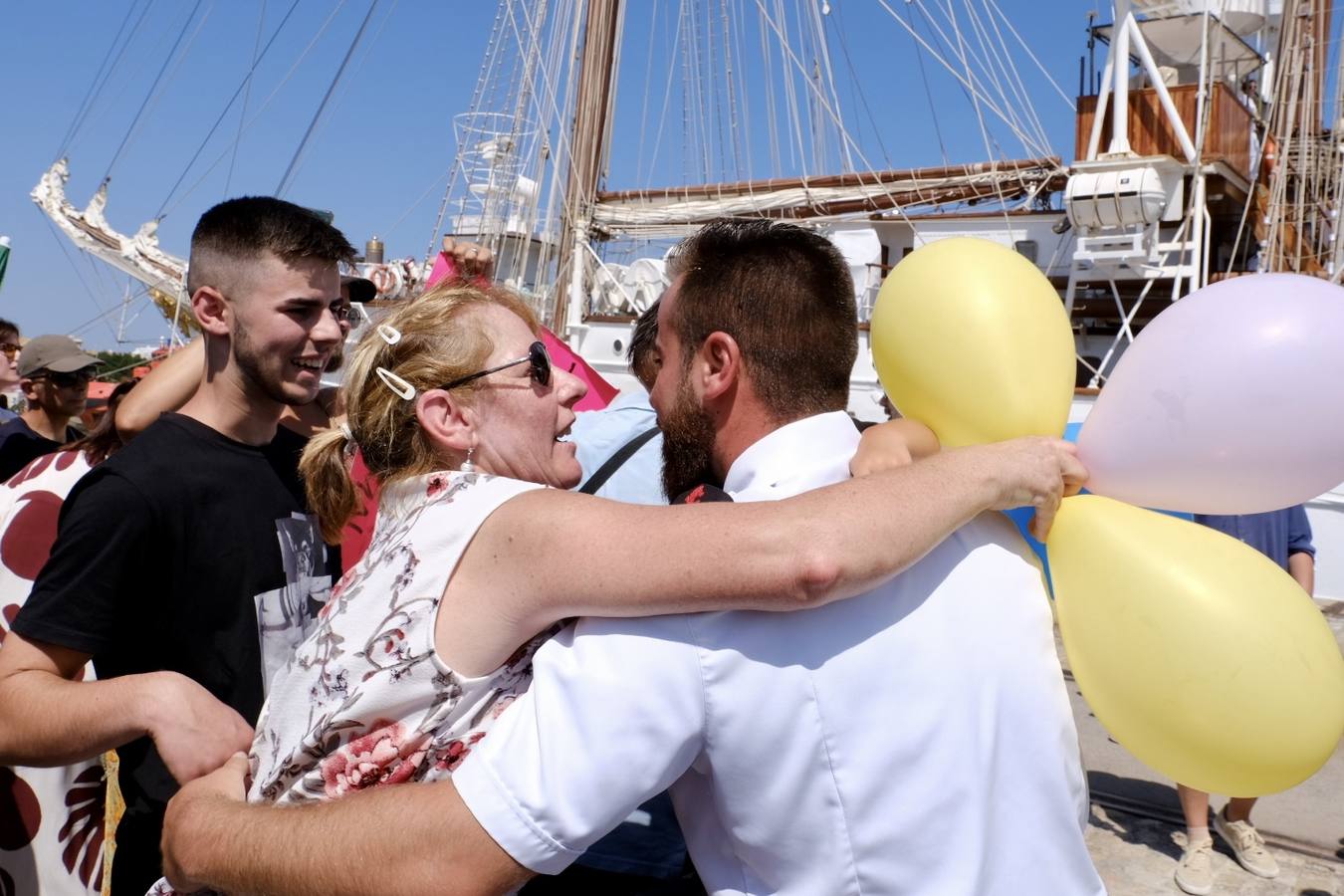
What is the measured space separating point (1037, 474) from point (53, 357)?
4.64 meters

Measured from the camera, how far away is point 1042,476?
1.23 meters

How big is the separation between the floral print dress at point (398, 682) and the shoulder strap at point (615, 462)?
0.81 m

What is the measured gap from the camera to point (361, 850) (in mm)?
1121

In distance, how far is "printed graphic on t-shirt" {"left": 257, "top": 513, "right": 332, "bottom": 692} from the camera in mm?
1988

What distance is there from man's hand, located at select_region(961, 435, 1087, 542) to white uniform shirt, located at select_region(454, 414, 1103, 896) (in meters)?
0.13

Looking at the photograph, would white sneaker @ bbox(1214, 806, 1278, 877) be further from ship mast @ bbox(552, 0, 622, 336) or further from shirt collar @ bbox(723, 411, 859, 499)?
ship mast @ bbox(552, 0, 622, 336)

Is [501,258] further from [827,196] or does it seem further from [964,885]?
[964,885]

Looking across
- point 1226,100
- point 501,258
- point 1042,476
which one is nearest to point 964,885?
point 1042,476

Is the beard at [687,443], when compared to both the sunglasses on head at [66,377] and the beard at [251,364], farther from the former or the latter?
the sunglasses on head at [66,377]

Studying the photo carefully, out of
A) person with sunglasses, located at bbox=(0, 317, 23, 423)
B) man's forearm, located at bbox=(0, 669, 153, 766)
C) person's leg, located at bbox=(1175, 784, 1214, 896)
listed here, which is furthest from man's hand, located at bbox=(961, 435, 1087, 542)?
person with sunglasses, located at bbox=(0, 317, 23, 423)

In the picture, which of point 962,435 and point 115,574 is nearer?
point 962,435

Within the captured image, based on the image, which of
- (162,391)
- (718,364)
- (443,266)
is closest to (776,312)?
(718,364)

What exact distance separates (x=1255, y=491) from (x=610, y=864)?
1.01m

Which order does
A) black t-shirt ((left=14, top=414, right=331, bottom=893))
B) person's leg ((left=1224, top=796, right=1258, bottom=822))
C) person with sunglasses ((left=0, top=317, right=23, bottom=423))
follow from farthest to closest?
1. person with sunglasses ((left=0, top=317, right=23, bottom=423))
2. person's leg ((left=1224, top=796, right=1258, bottom=822))
3. black t-shirt ((left=14, top=414, right=331, bottom=893))
